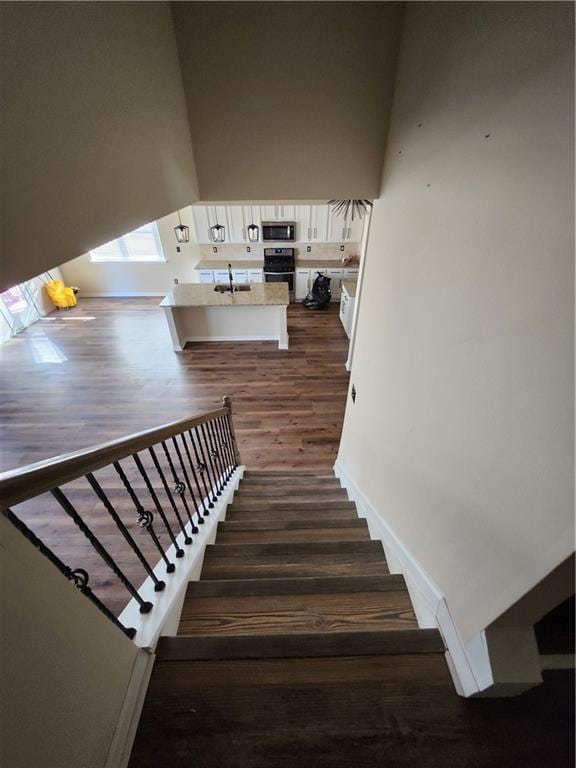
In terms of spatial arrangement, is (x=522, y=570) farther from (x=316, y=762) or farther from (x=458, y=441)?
(x=316, y=762)

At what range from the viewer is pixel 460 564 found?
A: 3.12 ft

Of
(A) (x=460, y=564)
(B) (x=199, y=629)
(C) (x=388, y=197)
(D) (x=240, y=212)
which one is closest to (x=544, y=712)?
(A) (x=460, y=564)

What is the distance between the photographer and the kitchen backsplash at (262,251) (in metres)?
6.74

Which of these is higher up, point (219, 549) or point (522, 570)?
point (522, 570)

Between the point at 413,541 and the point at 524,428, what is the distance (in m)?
0.89

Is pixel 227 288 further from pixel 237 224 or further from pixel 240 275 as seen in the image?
pixel 237 224

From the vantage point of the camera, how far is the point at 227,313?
17.0 ft

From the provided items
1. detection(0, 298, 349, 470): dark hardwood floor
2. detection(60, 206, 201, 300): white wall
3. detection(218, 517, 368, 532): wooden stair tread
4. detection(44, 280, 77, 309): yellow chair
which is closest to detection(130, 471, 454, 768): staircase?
detection(218, 517, 368, 532): wooden stair tread

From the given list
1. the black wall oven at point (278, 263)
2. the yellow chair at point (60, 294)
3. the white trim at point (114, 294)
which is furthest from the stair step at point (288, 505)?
the yellow chair at point (60, 294)

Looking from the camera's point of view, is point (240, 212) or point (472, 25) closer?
point (472, 25)

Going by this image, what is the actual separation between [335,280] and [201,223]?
319 cm

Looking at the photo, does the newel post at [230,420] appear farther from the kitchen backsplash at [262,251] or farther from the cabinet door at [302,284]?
the kitchen backsplash at [262,251]

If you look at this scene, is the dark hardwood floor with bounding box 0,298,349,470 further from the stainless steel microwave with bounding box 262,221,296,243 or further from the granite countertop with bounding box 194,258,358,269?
the stainless steel microwave with bounding box 262,221,296,243

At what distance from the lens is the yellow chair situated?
6.52 meters
